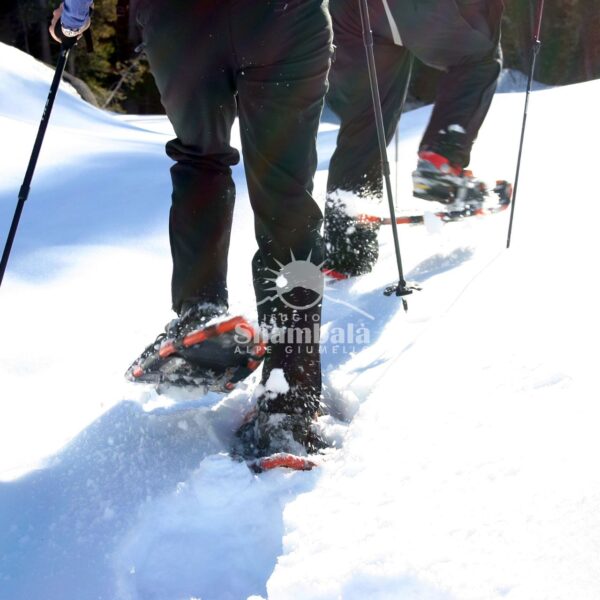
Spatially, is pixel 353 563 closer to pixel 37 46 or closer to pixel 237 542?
pixel 237 542

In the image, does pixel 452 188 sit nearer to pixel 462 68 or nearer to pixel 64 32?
pixel 462 68

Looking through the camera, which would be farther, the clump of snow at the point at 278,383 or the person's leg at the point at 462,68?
the person's leg at the point at 462,68

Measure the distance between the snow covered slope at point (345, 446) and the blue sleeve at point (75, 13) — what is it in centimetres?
87

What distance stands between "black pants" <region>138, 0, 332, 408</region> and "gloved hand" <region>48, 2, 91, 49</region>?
25 cm

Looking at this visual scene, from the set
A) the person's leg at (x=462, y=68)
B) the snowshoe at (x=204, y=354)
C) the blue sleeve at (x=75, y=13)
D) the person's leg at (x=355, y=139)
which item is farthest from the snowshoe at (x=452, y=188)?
the blue sleeve at (x=75, y=13)

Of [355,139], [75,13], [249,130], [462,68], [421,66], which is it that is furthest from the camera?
[421,66]

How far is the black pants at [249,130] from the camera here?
151 cm

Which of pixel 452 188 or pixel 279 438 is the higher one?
pixel 452 188

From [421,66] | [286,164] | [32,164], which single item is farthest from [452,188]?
[421,66]

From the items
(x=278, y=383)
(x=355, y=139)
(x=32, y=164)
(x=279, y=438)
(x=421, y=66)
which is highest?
(x=32, y=164)

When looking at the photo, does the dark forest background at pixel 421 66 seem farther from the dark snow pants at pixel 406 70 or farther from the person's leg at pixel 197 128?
the person's leg at pixel 197 128

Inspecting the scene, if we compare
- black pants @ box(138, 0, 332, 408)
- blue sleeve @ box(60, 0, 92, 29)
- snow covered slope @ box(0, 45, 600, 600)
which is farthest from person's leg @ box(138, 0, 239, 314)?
snow covered slope @ box(0, 45, 600, 600)

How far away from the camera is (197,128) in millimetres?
1616

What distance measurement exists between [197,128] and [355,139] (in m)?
1.24
